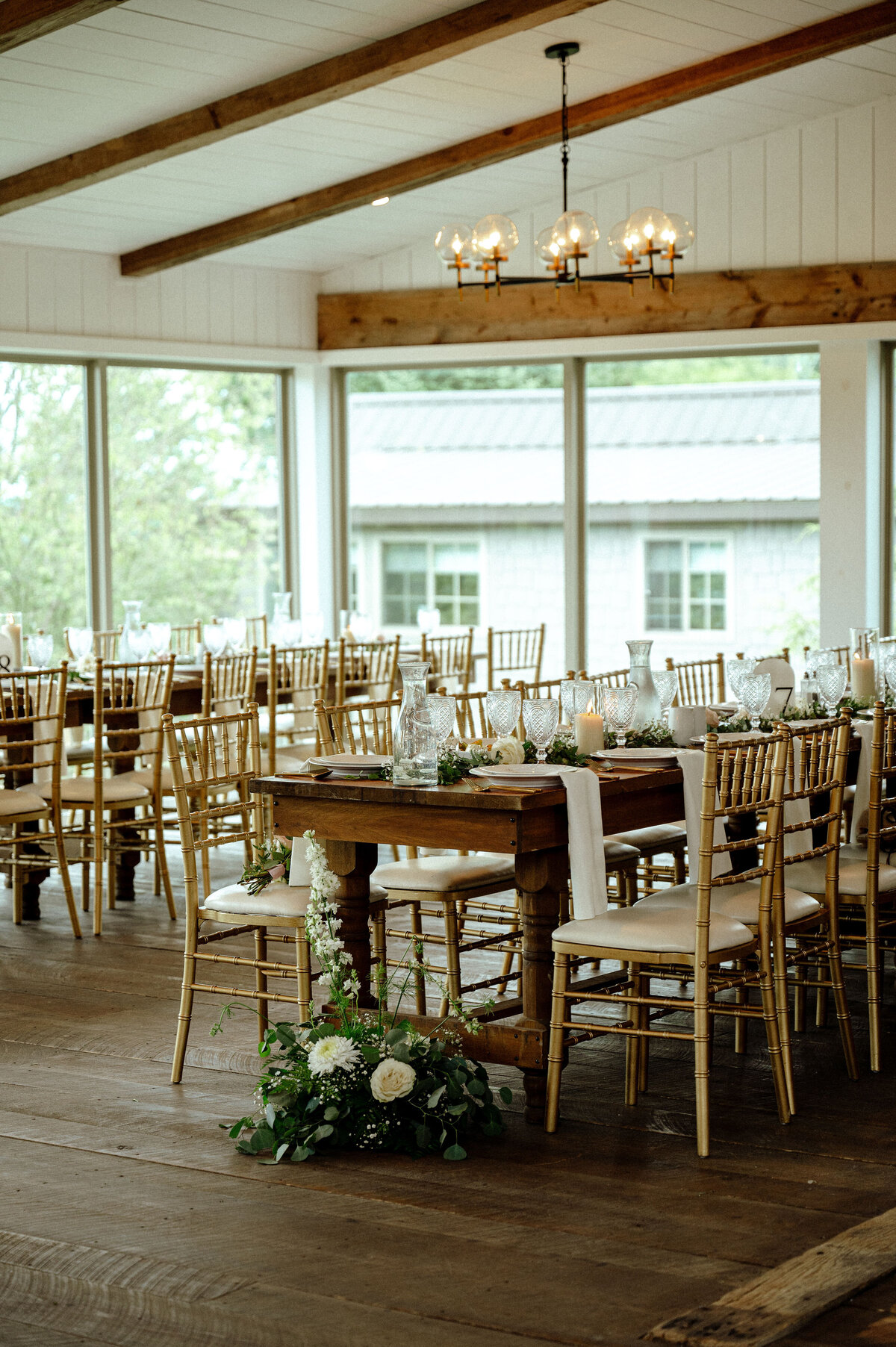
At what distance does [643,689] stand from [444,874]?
840 mm

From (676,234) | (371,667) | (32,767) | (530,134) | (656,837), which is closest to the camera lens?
(656,837)

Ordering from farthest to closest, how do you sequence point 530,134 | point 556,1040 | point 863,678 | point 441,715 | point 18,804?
point 530,134
point 18,804
point 863,678
point 441,715
point 556,1040

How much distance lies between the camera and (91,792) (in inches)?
252

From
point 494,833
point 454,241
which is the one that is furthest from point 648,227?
point 494,833

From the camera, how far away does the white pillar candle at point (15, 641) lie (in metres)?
6.81

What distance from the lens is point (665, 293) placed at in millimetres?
8734

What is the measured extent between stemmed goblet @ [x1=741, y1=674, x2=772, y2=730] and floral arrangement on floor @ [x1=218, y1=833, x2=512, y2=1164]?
1433 millimetres

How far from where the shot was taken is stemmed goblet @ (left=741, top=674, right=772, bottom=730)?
15.5 ft

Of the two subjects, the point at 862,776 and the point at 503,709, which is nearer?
the point at 503,709

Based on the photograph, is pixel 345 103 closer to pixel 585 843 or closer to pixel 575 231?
pixel 575 231

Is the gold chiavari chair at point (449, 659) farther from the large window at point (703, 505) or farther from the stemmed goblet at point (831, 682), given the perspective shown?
the stemmed goblet at point (831, 682)

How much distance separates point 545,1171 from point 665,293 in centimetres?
614

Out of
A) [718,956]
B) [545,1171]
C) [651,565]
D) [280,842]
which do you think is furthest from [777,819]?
[651,565]

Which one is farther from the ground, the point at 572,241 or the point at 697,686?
the point at 572,241
